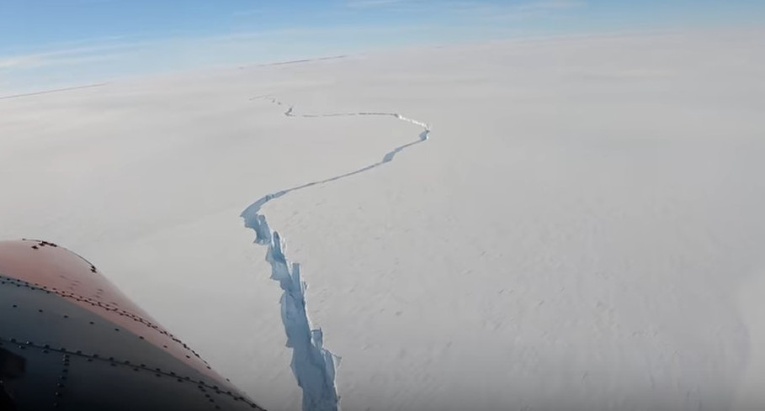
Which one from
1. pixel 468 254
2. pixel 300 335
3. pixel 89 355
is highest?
pixel 468 254

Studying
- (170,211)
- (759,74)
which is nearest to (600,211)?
(170,211)

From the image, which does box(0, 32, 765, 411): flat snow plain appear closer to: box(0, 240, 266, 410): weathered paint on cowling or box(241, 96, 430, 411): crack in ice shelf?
Result: box(241, 96, 430, 411): crack in ice shelf

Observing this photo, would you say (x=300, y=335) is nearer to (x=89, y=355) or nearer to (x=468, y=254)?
(x=468, y=254)

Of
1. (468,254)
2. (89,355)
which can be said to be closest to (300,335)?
(468,254)

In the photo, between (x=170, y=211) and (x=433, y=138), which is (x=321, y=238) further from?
(x=433, y=138)

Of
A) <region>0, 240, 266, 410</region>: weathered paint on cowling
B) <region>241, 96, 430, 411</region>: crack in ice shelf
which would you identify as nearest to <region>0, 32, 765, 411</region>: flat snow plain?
<region>241, 96, 430, 411</region>: crack in ice shelf

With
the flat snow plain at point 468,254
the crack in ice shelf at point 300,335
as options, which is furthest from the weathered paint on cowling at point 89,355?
the flat snow plain at point 468,254

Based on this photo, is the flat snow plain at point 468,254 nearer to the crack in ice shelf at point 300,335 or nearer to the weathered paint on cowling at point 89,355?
the crack in ice shelf at point 300,335
